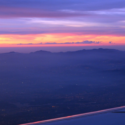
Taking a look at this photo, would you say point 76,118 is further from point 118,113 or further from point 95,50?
point 95,50

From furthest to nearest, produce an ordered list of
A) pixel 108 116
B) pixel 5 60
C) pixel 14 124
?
pixel 5 60, pixel 14 124, pixel 108 116

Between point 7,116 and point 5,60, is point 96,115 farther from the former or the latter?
point 5,60

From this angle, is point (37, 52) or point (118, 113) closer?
point (118, 113)

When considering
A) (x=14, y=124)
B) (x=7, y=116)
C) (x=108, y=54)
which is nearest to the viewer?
(x=14, y=124)

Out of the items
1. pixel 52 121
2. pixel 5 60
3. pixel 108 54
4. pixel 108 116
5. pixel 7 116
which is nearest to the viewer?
pixel 52 121

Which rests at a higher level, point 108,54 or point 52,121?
point 108,54

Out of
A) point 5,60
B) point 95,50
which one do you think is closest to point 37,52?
point 5,60

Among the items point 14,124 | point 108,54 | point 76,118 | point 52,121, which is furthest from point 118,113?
point 108,54

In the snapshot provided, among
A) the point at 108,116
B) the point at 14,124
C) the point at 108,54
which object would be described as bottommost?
the point at 14,124

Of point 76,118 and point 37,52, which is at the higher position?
point 37,52
